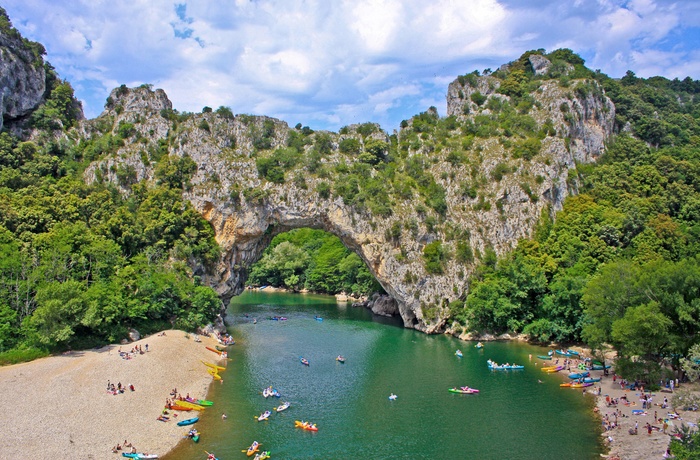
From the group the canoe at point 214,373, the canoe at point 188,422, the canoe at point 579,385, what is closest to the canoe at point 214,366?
the canoe at point 214,373

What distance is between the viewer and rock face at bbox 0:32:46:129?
71625 mm

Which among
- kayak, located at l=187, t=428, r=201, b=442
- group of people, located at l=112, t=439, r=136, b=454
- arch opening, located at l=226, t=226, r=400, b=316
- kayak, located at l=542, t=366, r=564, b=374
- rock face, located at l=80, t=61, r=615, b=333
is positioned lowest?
group of people, located at l=112, t=439, r=136, b=454

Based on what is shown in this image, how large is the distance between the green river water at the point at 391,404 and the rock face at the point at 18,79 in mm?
47802

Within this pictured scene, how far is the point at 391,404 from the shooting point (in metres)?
40.8

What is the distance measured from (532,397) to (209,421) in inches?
1033

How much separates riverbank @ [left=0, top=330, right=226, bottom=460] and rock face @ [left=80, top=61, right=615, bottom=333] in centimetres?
2278

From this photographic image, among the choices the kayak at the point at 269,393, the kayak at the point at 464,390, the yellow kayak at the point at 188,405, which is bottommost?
the yellow kayak at the point at 188,405

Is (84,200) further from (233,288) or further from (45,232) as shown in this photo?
(233,288)

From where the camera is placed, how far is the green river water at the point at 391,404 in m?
32.8

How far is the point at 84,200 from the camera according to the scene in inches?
2522

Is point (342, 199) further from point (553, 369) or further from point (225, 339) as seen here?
point (553, 369)

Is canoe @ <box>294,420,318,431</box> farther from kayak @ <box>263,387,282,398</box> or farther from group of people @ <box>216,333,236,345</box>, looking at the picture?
group of people @ <box>216,333,236,345</box>

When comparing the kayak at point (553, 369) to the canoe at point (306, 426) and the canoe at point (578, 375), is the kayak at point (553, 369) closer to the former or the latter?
the canoe at point (578, 375)

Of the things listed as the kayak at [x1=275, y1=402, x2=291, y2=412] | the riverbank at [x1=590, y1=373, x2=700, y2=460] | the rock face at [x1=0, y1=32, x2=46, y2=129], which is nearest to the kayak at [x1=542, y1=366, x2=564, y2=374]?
the riverbank at [x1=590, y1=373, x2=700, y2=460]
